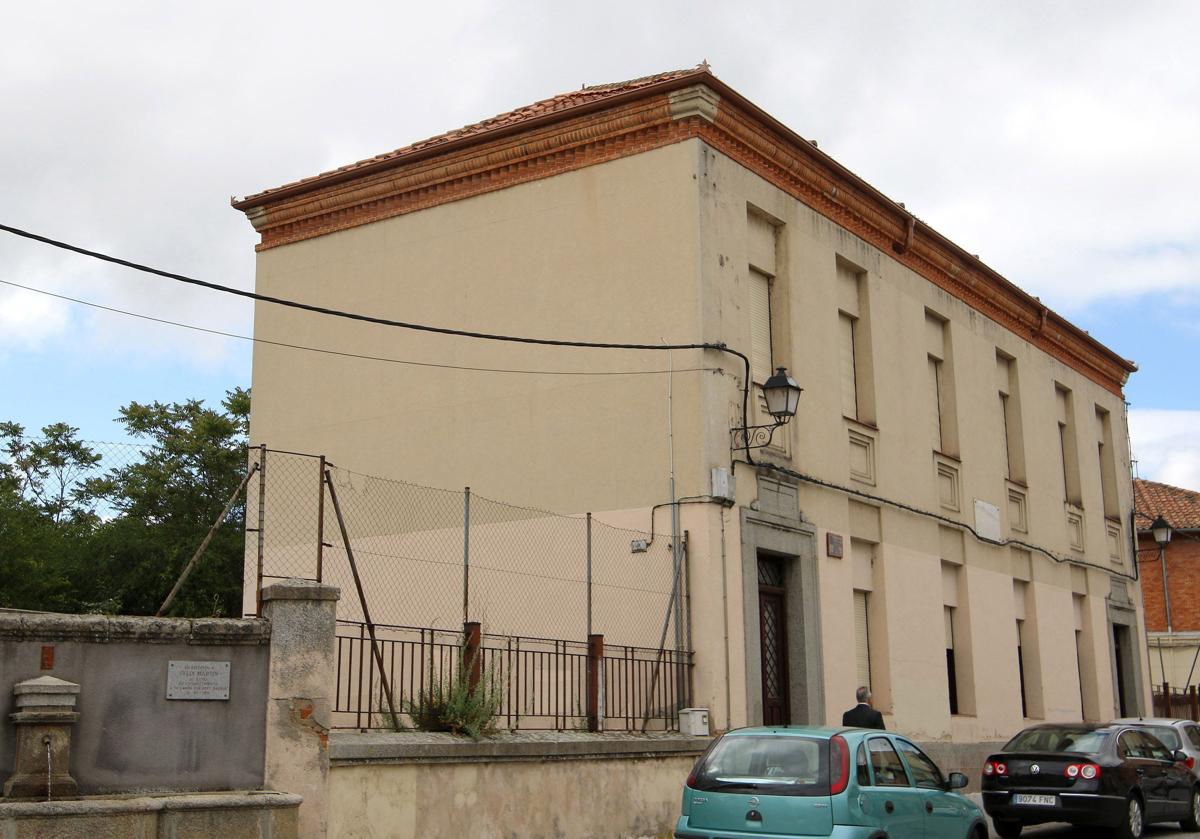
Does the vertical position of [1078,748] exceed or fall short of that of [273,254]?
it falls short

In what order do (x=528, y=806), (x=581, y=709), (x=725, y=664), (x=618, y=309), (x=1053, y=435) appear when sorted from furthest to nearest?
1. (x=1053, y=435)
2. (x=618, y=309)
3. (x=725, y=664)
4. (x=581, y=709)
5. (x=528, y=806)

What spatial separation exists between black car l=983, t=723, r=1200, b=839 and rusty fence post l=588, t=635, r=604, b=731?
4.59 meters

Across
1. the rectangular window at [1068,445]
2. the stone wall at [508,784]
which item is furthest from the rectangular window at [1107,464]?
the stone wall at [508,784]

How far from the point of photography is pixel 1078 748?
15.3 metres

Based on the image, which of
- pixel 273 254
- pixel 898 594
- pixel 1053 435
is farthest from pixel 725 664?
pixel 1053 435

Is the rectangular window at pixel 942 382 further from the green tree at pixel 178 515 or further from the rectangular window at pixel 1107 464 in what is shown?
the green tree at pixel 178 515

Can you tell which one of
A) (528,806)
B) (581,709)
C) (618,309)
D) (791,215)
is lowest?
(528,806)

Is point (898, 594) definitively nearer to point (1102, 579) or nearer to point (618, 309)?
point (618, 309)

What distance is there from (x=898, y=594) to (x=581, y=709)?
6947 millimetres

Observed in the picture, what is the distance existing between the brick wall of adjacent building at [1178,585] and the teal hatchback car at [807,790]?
3186 centimetres

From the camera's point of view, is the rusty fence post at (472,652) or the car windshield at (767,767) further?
the rusty fence post at (472,652)

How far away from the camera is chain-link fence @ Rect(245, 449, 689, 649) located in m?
16.1

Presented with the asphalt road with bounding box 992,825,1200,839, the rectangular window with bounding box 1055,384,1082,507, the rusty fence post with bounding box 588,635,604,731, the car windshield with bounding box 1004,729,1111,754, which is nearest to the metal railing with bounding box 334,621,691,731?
the rusty fence post with bounding box 588,635,604,731

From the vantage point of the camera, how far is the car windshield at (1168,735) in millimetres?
17609
